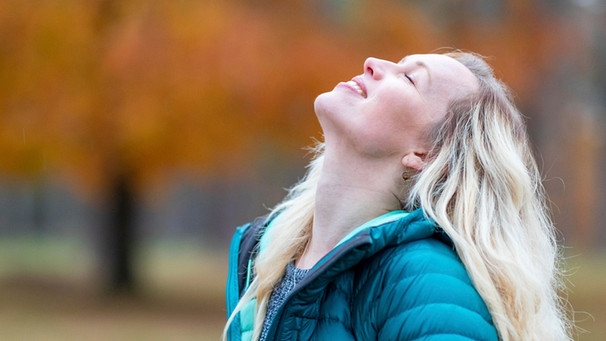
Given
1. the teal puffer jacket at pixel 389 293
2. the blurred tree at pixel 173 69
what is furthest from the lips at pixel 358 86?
the blurred tree at pixel 173 69

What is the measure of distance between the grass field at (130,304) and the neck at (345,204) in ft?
12.7

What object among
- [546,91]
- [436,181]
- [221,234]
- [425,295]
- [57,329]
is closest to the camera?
[425,295]

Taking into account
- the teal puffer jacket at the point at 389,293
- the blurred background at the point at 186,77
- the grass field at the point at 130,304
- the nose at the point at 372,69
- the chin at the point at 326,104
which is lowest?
the grass field at the point at 130,304

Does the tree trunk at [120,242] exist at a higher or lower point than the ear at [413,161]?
lower

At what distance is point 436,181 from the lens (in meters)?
2.48

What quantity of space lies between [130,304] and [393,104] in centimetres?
1321

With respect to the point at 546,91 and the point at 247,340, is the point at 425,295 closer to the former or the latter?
the point at 247,340

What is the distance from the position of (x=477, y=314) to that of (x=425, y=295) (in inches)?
5.2

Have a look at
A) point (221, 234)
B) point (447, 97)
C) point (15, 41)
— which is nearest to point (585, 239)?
point (221, 234)

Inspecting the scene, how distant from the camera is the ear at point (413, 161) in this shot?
100 inches

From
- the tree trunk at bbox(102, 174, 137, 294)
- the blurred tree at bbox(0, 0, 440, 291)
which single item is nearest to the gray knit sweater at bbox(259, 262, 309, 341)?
the blurred tree at bbox(0, 0, 440, 291)

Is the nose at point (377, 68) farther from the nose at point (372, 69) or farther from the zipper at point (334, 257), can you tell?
the zipper at point (334, 257)

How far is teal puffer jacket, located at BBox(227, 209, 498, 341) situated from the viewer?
2.15 metres

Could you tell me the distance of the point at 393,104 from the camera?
99.1 inches
